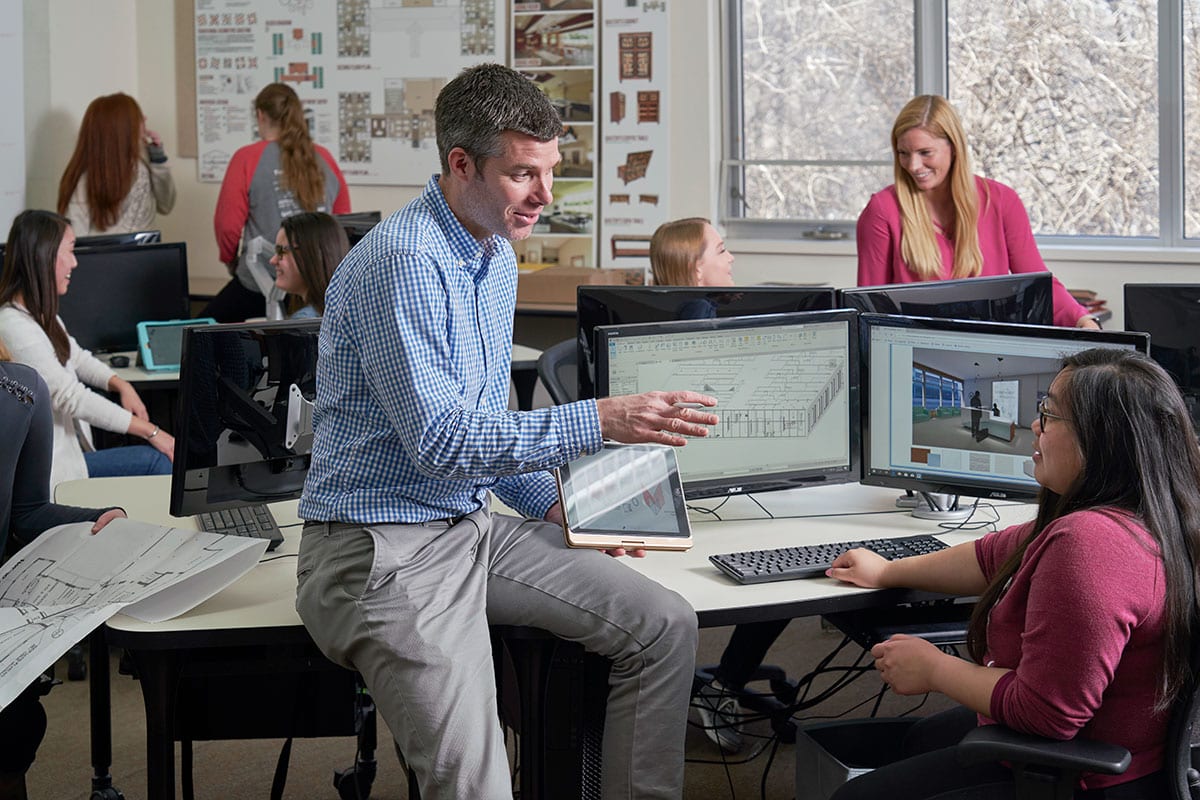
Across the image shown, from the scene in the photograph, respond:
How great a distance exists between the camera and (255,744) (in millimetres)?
3115

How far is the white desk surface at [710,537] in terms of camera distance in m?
2.04

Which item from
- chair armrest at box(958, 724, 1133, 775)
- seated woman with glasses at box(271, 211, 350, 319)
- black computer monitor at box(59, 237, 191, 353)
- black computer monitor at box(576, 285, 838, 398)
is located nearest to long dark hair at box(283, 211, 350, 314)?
seated woman with glasses at box(271, 211, 350, 319)

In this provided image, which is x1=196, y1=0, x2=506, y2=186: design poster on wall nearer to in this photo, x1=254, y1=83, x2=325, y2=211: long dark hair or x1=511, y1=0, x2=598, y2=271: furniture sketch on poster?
x1=511, y1=0, x2=598, y2=271: furniture sketch on poster

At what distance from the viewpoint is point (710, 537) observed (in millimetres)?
2428

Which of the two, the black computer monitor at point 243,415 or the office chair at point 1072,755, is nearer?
the office chair at point 1072,755

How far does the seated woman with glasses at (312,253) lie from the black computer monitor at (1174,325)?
1970 millimetres

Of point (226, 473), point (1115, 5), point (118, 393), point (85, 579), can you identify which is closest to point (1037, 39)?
point (1115, 5)

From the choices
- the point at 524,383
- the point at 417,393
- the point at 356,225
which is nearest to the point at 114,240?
the point at 356,225

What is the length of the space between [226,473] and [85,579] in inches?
12.7

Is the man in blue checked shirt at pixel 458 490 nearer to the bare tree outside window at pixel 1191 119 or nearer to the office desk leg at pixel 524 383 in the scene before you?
the office desk leg at pixel 524 383

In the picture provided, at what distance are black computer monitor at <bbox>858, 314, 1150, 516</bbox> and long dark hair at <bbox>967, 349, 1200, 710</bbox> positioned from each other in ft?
1.85

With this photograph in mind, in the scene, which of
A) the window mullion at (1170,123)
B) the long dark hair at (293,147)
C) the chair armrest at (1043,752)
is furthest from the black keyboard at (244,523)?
the window mullion at (1170,123)

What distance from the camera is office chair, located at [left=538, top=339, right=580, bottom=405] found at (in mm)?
3350

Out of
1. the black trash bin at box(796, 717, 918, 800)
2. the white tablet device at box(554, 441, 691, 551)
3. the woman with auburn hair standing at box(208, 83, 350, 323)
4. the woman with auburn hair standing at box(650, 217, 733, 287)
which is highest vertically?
the woman with auburn hair standing at box(208, 83, 350, 323)
